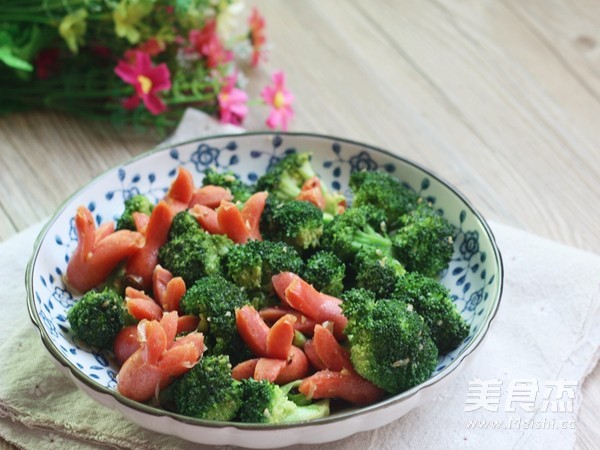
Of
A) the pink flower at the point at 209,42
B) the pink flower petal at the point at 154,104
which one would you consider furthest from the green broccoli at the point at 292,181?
the pink flower at the point at 209,42

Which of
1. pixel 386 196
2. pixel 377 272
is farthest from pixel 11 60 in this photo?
pixel 377 272

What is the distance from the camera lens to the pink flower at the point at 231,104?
2.42 metres

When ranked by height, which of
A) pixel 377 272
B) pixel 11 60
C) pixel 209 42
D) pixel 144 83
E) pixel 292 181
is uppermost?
pixel 377 272

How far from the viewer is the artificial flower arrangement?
7.72 ft

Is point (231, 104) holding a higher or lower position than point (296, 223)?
lower

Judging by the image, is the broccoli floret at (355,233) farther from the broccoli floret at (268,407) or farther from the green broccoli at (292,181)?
the broccoli floret at (268,407)

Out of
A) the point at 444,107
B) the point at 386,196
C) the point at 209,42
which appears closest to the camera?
the point at 386,196

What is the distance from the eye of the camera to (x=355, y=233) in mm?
1727

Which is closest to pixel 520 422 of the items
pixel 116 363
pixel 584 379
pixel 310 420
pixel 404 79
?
pixel 584 379

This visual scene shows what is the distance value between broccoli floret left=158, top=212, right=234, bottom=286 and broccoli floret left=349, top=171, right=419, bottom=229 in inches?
14.4

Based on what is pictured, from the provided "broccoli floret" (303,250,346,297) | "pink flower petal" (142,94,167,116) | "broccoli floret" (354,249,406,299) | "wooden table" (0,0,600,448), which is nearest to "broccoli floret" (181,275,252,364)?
"broccoli floret" (303,250,346,297)

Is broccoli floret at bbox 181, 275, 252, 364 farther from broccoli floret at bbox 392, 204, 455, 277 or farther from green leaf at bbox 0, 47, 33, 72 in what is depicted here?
green leaf at bbox 0, 47, 33, 72

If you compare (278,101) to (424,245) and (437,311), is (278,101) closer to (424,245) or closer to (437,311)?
(424,245)

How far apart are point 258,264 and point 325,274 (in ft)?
0.47
